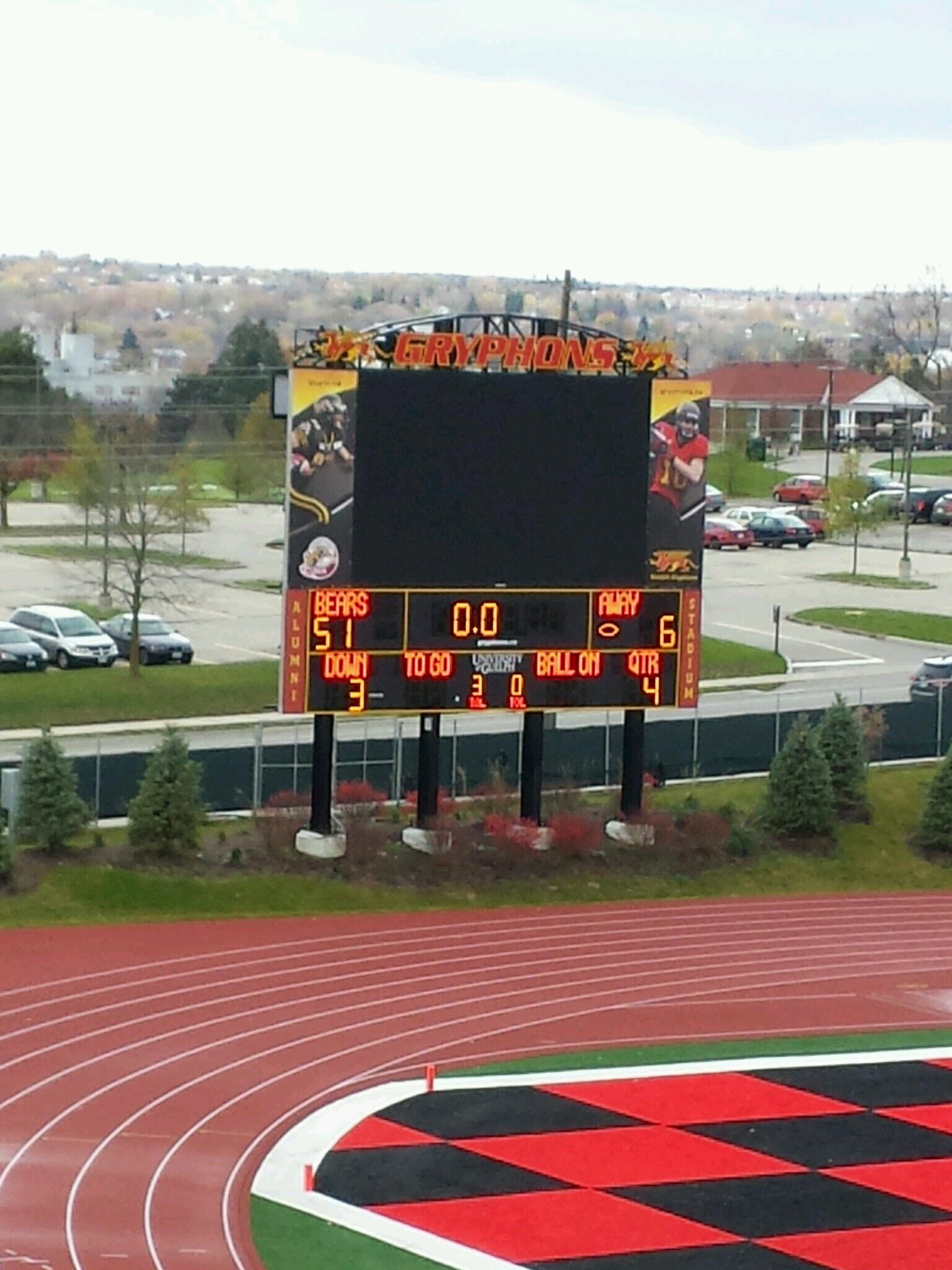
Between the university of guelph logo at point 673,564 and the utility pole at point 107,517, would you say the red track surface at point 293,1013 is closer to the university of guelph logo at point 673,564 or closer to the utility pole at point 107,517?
the university of guelph logo at point 673,564

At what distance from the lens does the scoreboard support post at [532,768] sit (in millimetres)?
40062

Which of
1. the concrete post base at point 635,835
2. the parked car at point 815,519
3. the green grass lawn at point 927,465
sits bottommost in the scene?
the concrete post base at point 635,835

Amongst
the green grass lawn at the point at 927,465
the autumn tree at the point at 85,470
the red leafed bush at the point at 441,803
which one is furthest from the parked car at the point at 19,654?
the green grass lawn at the point at 927,465

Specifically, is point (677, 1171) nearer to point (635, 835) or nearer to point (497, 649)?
point (497, 649)

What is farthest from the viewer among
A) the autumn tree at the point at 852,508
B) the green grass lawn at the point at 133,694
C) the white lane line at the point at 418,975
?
the autumn tree at the point at 852,508

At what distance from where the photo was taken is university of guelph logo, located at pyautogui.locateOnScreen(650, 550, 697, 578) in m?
38.2

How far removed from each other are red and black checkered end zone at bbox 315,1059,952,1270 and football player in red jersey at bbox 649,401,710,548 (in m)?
10.9

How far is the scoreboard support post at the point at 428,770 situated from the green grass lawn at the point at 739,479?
213 ft

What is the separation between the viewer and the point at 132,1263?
21.8 metres

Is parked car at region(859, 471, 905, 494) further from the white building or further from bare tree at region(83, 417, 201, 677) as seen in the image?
the white building

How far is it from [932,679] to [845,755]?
1243cm

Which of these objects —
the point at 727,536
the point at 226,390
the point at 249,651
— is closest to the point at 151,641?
the point at 249,651

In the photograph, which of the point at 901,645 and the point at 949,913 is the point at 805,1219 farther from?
the point at 901,645

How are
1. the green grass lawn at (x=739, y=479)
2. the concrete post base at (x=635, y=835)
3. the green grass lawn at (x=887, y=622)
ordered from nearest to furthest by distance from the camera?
the concrete post base at (x=635, y=835)
the green grass lawn at (x=887, y=622)
the green grass lawn at (x=739, y=479)
